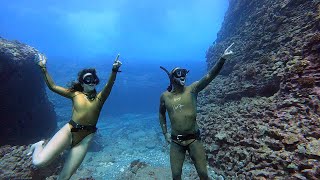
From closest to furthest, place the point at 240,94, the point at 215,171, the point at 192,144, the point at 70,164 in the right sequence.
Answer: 1. the point at 70,164
2. the point at 192,144
3. the point at 215,171
4. the point at 240,94

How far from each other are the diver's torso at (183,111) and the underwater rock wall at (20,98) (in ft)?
37.2

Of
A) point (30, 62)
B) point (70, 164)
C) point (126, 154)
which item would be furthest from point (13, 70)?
point (70, 164)

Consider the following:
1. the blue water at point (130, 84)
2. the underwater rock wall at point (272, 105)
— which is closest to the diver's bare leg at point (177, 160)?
the underwater rock wall at point (272, 105)

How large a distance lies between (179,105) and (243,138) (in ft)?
13.0

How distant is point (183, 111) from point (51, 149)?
313 centimetres

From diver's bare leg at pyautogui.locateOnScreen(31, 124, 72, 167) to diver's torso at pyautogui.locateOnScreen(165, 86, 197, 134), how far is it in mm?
2496

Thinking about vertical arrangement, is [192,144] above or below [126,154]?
above

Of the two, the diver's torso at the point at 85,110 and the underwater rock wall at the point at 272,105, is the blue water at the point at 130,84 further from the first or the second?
the diver's torso at the point at 85,110

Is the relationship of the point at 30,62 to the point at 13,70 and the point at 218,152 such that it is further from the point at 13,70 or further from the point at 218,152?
the point at 218,152

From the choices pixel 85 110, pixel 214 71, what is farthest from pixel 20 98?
pixel 214 71

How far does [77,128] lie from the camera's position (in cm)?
572

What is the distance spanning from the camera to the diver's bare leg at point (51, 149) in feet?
17.4

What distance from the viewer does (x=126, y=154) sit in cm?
1767

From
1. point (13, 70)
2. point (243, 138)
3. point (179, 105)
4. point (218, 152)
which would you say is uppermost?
point (13, 70)
